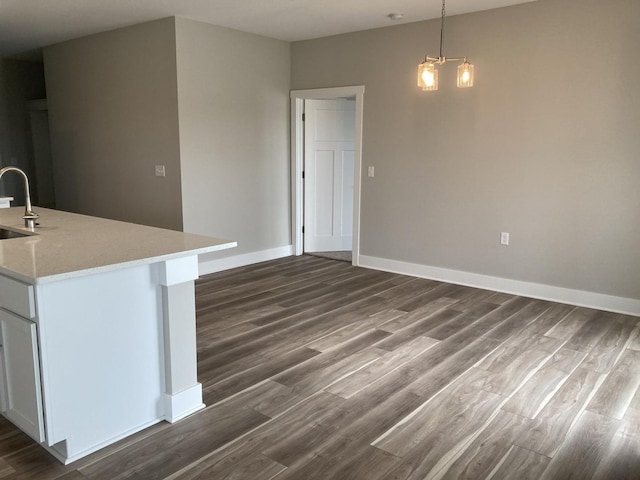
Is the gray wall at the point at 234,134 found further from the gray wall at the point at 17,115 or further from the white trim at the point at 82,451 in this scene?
the gray wall at the point at 17,115

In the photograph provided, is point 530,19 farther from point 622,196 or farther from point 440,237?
point 440,237

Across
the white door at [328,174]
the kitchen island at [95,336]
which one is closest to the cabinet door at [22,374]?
the kitchen island at [95,336]

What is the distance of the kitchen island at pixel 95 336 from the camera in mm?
2180

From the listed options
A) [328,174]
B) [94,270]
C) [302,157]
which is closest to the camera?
[94,270]

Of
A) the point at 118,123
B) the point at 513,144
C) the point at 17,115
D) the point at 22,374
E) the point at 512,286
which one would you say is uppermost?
the point at 17,115

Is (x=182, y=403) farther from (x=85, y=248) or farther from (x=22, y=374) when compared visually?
(x=85, y=248)

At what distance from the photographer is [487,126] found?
4.89m

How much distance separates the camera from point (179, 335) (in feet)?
8.56

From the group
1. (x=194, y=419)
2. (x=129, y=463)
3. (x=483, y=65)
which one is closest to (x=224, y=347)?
(x=194, y=419)

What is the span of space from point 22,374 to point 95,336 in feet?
1.14

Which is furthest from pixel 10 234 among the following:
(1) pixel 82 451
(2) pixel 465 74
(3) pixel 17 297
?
(2) pixel 465 74

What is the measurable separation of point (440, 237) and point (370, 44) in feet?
7.30

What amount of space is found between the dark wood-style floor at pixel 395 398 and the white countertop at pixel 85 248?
888mm

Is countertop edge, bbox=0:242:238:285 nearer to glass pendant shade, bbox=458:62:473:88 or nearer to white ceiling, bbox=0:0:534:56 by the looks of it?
glass pendant shade, bbox=458:62:473:88
